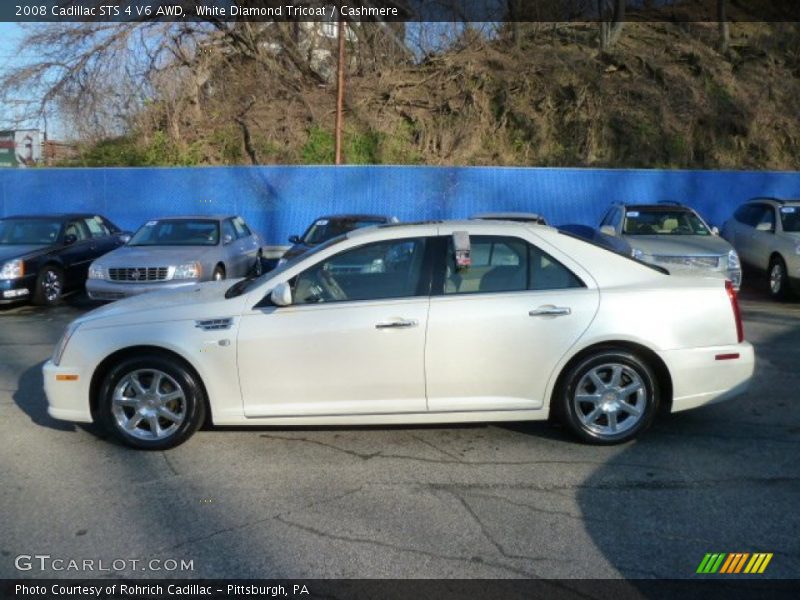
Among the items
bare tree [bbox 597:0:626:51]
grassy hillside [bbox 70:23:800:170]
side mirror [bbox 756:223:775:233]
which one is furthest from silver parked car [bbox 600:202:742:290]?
bare tree [bbox 597:0:626:51]

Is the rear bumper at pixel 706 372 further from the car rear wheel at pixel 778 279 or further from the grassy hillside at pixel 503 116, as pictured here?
the grassy hillside at pixel 503 116

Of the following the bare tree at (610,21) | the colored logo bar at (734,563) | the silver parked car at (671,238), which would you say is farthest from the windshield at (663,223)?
the bare tree at (610,21)

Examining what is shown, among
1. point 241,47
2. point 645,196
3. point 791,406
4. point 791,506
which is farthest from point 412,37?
point 791,506

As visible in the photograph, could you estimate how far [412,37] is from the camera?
27.8 m

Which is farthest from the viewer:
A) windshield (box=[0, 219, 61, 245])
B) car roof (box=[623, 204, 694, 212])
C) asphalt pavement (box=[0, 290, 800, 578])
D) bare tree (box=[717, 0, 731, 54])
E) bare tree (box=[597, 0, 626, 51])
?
bare tree (box=[717, 0, 731, 54])

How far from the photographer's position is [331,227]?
12.5m

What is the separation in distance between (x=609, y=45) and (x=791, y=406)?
980 inches

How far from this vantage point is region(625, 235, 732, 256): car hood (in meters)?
10.9

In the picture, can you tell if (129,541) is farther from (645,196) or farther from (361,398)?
(645,196)

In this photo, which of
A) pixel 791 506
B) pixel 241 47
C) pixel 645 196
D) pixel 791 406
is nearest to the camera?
pixel 791 506

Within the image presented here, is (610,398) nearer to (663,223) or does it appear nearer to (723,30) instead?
(663,223)

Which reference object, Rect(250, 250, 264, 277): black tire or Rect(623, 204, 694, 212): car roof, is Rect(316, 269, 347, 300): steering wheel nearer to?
Rect(250, 250, 264, 277): black tire

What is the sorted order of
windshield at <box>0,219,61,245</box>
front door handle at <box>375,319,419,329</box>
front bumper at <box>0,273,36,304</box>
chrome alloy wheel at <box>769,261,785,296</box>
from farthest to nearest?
windshield at <box>0,219,61,245</box>
chrome alloy wheel at <box>769,261,785,296</box>
front bumper at <box>0,273,36,304</box>
front door handle at <box>375,319,419,329</box>

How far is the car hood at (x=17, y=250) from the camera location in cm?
1174
